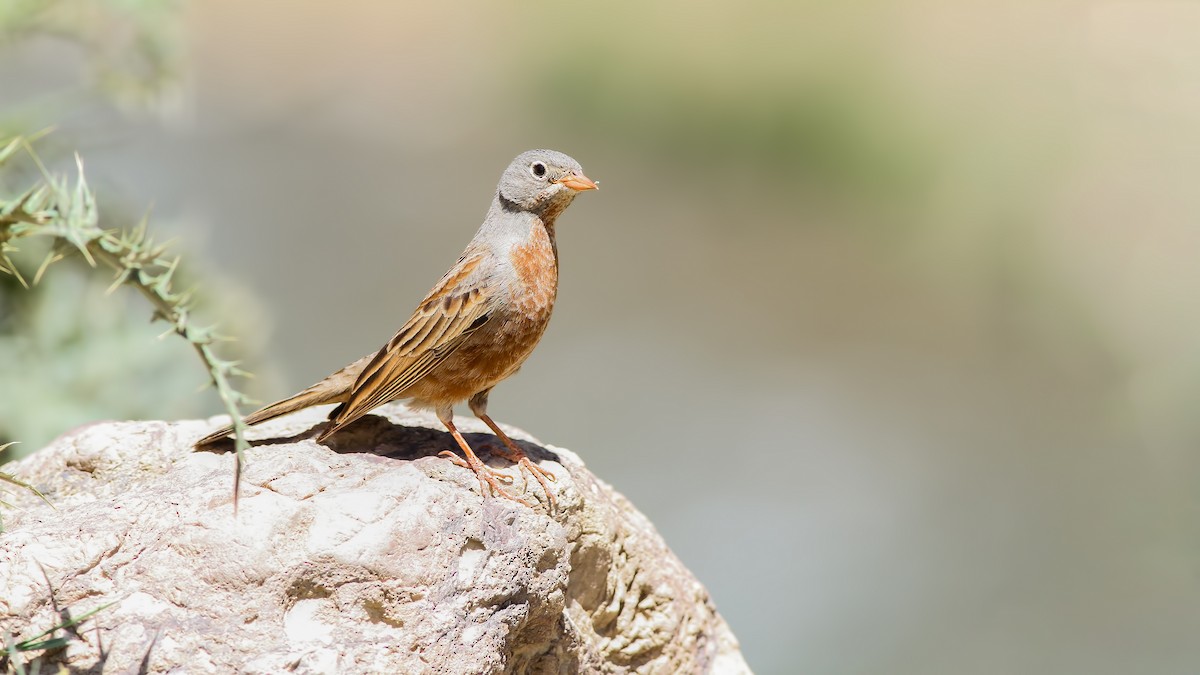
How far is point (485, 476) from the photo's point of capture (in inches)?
190

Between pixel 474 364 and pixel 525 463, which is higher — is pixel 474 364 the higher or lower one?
the higher one

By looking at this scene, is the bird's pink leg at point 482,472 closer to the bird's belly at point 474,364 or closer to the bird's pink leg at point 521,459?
the bird's pink leg at point 521,459

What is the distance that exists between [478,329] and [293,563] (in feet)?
4.81

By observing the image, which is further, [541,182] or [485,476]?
[541,182]

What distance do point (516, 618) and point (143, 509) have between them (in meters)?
1.22

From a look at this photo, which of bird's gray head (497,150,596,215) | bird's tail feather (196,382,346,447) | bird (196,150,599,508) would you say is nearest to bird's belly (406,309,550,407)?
bird (196,150,599,508)

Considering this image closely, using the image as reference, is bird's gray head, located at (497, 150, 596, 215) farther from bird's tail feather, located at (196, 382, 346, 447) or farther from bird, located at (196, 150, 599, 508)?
bird's tail feather, located at (196, 382, 346, 447)

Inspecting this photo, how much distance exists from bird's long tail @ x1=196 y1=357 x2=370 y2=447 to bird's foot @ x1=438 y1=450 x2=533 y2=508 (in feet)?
1.91

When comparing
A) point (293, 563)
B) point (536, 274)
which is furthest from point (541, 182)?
point (293, 563)

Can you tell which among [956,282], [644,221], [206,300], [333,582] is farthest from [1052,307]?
[333,582]

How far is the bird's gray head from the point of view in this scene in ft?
18.3

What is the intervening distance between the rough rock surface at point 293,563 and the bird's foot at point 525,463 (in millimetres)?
60

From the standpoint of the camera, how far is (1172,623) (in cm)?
1075

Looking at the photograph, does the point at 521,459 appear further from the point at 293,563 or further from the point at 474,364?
the point at 293,563
